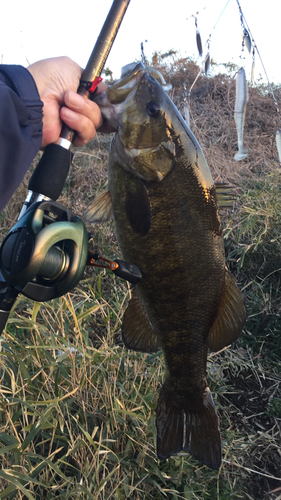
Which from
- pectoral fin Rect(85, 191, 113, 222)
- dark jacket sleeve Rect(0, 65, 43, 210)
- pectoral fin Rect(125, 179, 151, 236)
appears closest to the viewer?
dark jacket sleeve Rect(0, 65, 43, 210)

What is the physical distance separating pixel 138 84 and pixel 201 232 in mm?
656

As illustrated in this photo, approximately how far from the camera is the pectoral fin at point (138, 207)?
1.28m

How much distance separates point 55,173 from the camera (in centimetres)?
140

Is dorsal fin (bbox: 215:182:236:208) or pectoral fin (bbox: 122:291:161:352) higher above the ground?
dorsal fin (bbox: 215:182:236:208)

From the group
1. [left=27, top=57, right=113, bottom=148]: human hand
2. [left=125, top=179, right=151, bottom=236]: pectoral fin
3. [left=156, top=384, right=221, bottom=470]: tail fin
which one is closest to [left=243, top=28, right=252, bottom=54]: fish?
[left=27, top=57, right=113, bottom=148]: human hand

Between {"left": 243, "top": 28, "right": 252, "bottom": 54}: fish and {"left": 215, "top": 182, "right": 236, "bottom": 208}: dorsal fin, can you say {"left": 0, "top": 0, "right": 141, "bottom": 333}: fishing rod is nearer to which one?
{"left": 215, "top": 182, "right": 236, "bottom": 208}: dorsal fin

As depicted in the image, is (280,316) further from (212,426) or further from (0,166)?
(0,166)

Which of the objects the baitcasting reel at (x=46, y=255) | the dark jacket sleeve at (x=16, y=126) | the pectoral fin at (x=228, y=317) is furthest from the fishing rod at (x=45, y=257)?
the pectoral fin at (x=228, y=317)

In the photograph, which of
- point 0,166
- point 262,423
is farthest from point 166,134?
point 262,423

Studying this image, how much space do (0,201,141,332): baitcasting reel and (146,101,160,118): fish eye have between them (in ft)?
1.84

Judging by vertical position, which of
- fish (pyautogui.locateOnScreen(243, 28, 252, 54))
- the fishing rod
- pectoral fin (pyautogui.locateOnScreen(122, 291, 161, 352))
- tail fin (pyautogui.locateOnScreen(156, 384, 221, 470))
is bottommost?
tail fin (pyautogui.locateOnScreen(156, 384, 221, 470))

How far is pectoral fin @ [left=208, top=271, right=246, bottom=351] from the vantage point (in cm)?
140

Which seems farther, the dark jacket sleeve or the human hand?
the human hand

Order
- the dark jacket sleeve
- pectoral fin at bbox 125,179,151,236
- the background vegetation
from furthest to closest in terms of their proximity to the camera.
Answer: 1. the background vegetation
2. pectoral fin at bbox 125,179,151,236
3. the dark jacket sleeve
